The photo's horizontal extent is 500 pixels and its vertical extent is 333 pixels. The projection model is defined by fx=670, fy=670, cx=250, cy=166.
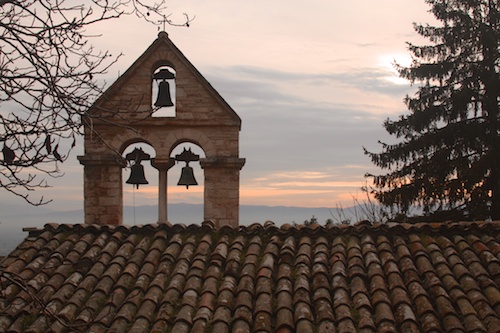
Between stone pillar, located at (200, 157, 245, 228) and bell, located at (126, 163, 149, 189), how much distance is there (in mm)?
1305

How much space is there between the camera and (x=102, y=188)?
380 inches

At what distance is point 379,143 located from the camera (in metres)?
23.4

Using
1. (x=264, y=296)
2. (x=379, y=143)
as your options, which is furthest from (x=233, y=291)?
(x=379, y=143)

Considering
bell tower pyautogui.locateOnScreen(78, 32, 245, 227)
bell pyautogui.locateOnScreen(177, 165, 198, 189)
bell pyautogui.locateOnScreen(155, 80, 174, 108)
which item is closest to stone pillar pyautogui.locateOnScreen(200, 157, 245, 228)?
bell tower pyautogui.locateOnScreen(78, 32, 245, 227)

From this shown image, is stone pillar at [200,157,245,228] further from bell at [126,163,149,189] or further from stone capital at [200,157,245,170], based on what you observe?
bell at [126,163,149,189]

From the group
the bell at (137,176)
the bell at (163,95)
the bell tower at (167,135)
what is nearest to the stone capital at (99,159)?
the bell tower at (167,135)

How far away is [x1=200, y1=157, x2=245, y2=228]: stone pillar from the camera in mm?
9469

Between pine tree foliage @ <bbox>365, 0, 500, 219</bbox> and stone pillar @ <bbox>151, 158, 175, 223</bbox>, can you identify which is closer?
stone pillar @ <bbox>151, 158, 175, 223</bbox>

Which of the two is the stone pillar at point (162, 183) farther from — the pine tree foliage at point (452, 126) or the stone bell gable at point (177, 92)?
the pine tree foliage at point (452, 126)

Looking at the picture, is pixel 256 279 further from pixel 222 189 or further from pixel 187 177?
pixel 187 177

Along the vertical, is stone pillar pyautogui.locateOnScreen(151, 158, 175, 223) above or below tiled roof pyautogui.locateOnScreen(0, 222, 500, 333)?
above

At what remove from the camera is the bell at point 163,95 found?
10.1 meters

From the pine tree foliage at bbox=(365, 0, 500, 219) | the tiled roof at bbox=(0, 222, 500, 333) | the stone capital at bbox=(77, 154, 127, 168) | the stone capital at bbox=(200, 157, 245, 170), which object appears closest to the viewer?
the tiled roof at bbox=(0, 222, 500, 333)

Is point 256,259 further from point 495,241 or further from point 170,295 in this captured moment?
point 495,241
